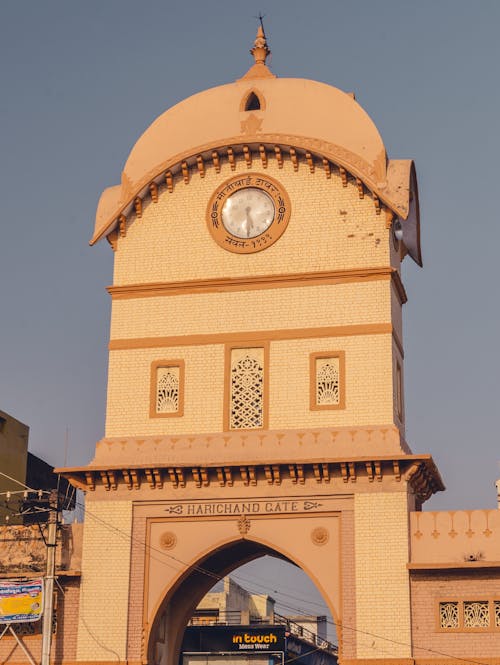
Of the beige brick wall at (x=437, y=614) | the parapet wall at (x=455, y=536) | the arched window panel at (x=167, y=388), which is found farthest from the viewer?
the arched window panel at (x=167, y=388)

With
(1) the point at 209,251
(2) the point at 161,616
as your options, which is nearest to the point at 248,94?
(1) the point at 209,251

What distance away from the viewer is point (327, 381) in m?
28.5

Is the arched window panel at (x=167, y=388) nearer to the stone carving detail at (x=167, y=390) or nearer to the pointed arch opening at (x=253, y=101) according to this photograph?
the stone carving detail at (x=167, y=390)

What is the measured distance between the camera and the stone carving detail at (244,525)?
91.4 feet

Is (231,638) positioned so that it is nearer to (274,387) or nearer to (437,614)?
(274,387)

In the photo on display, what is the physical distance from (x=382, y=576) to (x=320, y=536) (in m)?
1.54

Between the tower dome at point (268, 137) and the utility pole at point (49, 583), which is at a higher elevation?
the tower dome at point (268, 137)

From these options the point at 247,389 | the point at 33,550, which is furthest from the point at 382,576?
the point at 33,550

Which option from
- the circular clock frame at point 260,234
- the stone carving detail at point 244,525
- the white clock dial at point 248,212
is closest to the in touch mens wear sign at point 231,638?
the stone carving detail at point 244,525

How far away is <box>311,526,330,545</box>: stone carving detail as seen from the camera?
27438 millimetres

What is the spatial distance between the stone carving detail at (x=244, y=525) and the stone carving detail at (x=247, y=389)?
6.38 ft

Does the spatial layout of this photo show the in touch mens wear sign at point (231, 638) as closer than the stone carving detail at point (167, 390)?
No

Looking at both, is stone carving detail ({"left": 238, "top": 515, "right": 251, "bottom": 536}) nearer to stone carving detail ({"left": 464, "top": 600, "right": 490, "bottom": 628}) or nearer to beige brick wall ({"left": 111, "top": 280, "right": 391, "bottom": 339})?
beige brick wall ({"left": 111, "top": 280, "right": 391, "bottom": 339})

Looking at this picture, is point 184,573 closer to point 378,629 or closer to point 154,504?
point 154,504
